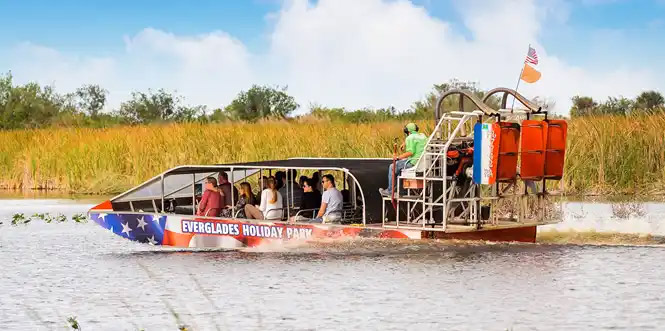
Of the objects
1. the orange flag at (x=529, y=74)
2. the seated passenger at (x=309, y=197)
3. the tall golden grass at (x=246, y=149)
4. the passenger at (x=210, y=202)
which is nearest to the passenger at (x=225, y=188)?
the passenger at (x=210, y=202)

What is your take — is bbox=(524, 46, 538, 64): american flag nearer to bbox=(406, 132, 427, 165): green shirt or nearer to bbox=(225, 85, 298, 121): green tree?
bbox=(406, 132, 427, 165): green shirt

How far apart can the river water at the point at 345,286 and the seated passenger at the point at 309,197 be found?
120 centimetres

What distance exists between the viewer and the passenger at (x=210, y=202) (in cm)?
1905

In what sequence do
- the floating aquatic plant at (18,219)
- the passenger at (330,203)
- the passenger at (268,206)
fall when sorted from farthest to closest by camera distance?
1. the floating aquatic plant at (18,219)
2. the passenger at (268,206)
3. the passenger at (330,203)

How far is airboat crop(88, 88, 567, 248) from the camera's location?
17062 mm

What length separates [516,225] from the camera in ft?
→ 58.1

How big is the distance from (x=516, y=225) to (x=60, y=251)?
729 centimetres

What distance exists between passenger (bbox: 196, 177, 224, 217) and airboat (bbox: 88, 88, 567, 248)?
195 millimetres

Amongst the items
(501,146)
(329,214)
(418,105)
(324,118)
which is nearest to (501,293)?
(501,146)

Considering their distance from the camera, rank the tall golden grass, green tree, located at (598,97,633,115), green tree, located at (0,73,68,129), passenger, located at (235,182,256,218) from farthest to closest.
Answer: green tree, located at (0,73,68,129) < green tree, located at (598,97,633,115) < the tall golden grass < passenger, located at (235,182,256,218)

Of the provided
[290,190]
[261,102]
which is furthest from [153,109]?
[290,190]

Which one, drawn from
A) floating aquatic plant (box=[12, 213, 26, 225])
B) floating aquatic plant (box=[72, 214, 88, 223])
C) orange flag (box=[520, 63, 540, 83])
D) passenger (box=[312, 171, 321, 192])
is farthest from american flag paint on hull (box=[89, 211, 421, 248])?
floating aquatic plant (box=[12, 213, 26, 225])

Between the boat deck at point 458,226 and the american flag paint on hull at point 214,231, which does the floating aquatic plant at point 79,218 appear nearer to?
the american flag paint on hull at point 214,231

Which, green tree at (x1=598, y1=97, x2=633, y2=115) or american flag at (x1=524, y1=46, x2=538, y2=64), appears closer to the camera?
american flag at (x1=524, y1=46, x2=538, y2=64)
